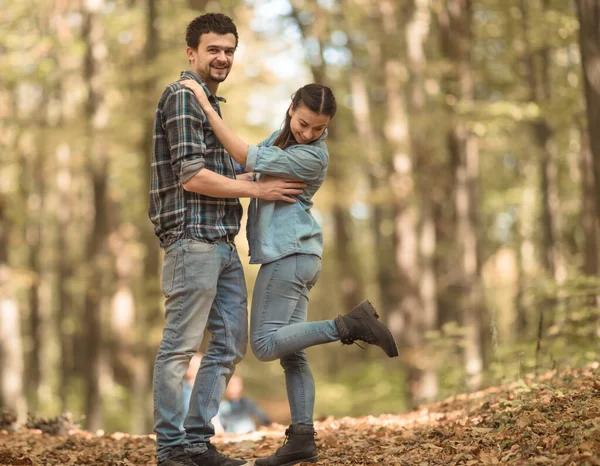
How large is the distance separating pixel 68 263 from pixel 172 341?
60.7ft

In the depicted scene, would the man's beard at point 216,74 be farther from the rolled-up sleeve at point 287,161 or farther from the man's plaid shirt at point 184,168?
the rolled-up sleeve at point 287,161

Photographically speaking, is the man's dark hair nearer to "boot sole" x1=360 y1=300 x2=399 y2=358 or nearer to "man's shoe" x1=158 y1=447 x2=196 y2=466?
"boot sole" x1=360 y1=300 x2=399 y2=358

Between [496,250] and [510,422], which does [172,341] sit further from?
[496,250]

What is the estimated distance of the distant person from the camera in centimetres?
862

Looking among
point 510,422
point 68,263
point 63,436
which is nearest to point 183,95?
point 510,422

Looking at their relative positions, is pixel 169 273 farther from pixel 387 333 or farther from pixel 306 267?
pixel 387 333

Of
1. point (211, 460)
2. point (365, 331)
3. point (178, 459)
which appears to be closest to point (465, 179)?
point (365, 331)

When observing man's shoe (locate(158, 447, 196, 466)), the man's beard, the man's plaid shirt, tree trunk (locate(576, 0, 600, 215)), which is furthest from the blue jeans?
tree trunk (locate(576, 0, 600, 215))

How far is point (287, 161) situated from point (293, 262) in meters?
0.63

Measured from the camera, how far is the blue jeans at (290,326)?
15.3ft

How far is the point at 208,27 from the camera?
4734 mm

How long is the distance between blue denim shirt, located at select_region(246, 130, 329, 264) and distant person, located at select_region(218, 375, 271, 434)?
13.6 feet

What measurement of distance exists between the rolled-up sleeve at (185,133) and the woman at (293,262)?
0.08 metres

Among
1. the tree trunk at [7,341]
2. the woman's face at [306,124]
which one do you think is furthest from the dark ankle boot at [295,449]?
the tree trunk at [7,341]
